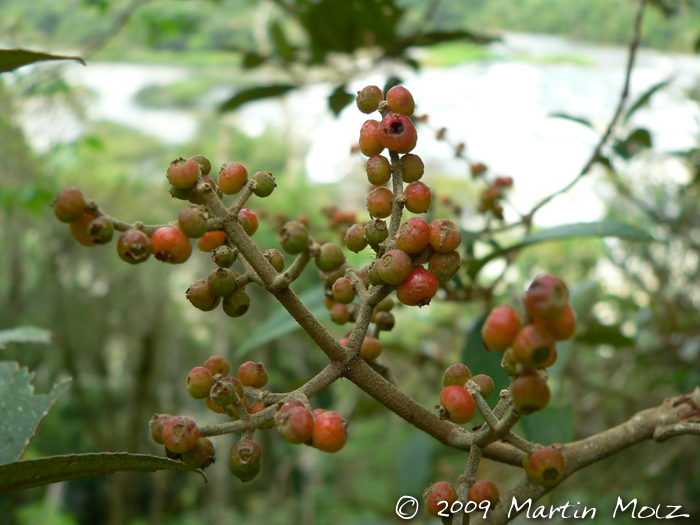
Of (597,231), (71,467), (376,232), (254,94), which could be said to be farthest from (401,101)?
(254,94)

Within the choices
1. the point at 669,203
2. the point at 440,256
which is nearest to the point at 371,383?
the point at 440,256

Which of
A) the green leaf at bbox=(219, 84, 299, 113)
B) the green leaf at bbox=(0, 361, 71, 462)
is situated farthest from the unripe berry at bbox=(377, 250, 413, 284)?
the green leaf at bbox=(219, 84, 299, 113)

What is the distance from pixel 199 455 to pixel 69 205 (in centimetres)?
29

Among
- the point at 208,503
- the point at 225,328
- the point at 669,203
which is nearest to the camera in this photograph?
the point at 669,203

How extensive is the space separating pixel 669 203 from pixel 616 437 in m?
2.81

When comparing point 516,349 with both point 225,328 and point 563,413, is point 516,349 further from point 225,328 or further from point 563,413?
point 225,328

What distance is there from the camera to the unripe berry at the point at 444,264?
0.55m

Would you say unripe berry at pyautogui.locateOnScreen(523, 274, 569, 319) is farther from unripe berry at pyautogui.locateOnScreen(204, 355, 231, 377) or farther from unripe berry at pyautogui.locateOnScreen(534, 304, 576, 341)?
unripe berry at pyautogui.locateOnScreen(204, 355, 231, 377)

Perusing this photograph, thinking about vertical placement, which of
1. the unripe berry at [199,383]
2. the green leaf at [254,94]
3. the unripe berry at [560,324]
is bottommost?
the unripe berry at [199,383]

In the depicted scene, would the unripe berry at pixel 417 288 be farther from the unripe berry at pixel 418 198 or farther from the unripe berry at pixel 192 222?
the unripe berry at pixel 192 222

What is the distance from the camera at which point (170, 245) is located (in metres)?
0.51

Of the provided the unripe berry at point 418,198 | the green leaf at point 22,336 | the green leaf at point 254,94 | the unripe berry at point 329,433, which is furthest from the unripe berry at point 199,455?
the green leaf at point 254,94

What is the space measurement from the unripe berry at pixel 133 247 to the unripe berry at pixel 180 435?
0.17m

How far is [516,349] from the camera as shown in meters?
0.42
